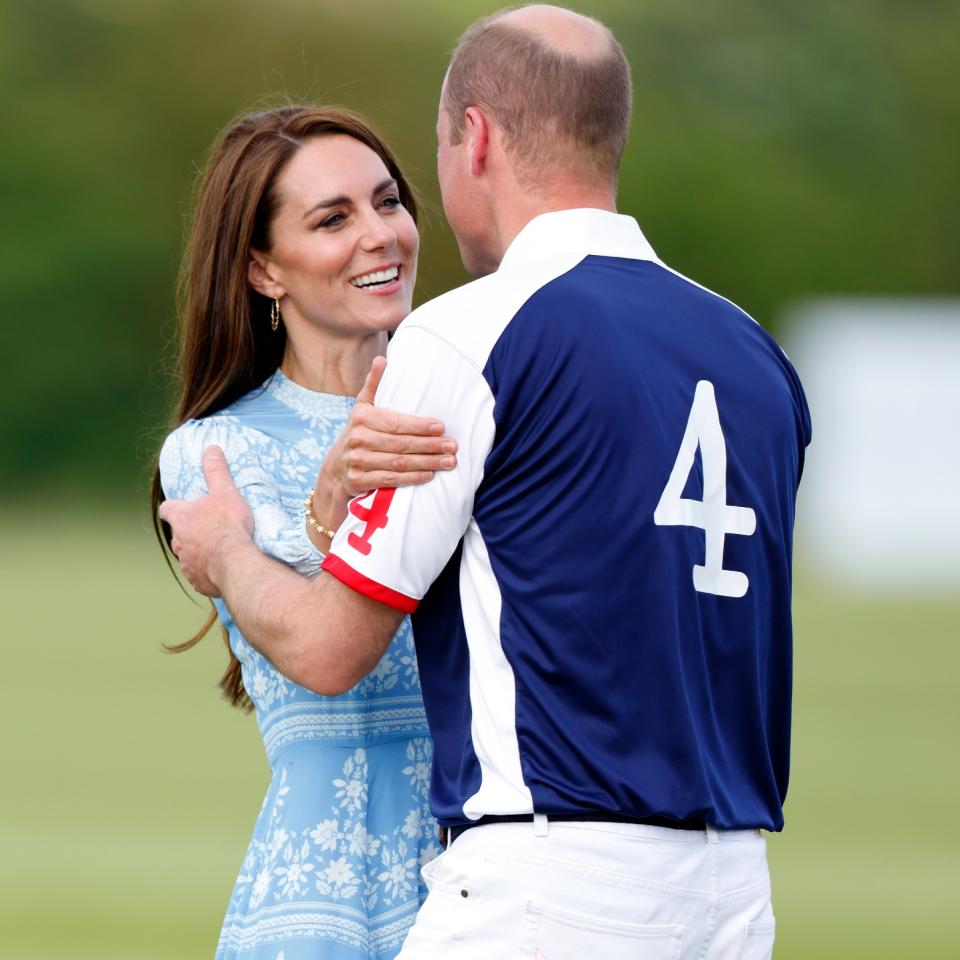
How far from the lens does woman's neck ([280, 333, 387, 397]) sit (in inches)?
142

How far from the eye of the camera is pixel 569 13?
112 inches

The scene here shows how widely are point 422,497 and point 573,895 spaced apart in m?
0.60

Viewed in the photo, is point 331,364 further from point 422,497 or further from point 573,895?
point 573,895

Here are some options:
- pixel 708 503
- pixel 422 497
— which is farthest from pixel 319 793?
pixel 708 503

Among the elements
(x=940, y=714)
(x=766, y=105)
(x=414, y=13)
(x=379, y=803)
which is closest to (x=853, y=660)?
(x=940, y=714)

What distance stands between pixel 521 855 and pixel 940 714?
35.8ft

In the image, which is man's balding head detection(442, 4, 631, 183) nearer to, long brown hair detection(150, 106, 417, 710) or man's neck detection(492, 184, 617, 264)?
man's neck detection(492, 184, 617, 264)

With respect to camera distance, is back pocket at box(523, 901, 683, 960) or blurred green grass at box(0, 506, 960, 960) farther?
blurred green grass at box(0, 506, 960, 960)

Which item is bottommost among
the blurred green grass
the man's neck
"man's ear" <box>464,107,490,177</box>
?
the blurred green grass

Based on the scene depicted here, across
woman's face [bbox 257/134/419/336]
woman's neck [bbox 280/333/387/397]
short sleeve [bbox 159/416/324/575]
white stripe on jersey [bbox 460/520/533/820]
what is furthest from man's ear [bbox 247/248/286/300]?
white stripe on jersey [bbox 460/520/533/820]

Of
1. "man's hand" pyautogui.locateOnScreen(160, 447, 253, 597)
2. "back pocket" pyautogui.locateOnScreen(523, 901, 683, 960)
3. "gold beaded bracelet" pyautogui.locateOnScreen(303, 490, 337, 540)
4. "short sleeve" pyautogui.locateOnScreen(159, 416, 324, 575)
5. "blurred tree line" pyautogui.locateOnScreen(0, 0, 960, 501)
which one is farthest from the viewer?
"blurred tree line" pyautogui.locateOnScreen(0, 0, 960, 501)

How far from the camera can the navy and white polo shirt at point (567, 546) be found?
2.54 m

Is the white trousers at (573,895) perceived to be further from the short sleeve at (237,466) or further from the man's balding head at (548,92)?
the man's balding head at (548,92)

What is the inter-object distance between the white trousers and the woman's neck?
125cm
